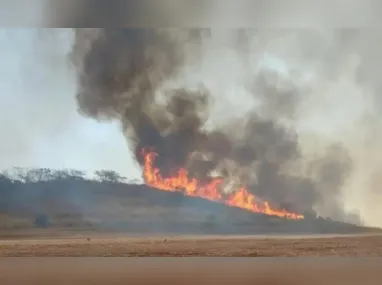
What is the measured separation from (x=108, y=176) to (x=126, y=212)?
0.44 ft

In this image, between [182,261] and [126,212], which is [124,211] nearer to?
[126,212]

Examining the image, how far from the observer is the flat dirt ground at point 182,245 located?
1733 mm

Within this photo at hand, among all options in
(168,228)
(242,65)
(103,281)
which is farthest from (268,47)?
(103,281)

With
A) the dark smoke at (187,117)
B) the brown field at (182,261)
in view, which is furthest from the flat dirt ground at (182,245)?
the dark smoke at (187,117)

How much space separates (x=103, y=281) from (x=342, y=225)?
0.80 m

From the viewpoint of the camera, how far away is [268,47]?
1.78 metres

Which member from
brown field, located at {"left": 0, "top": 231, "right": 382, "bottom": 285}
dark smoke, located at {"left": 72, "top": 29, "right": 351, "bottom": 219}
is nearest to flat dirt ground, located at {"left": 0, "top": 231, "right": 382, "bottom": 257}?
brown field, located at {"left": 0, "top": 231, "right": 382, "bottom": 285}

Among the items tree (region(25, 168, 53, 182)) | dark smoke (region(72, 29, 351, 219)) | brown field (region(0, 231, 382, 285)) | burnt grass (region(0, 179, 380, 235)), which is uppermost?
dark smoke (region(72, 29, 351, 219))

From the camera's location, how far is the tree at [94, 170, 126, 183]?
1.77 meters

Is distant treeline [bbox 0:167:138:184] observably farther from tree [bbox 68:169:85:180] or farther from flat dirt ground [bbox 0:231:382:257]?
Answer: flat dirt ground [bbox 0:231:382:257]

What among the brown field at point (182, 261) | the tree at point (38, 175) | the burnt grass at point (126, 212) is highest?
the tree at point (38, 175)

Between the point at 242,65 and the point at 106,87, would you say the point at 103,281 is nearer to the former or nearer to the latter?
the point at 106,87

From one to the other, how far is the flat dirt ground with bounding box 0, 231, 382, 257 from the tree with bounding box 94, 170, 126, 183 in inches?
7.0

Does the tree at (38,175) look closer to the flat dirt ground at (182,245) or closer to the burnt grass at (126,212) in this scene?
the burnt grass at (126,212)
